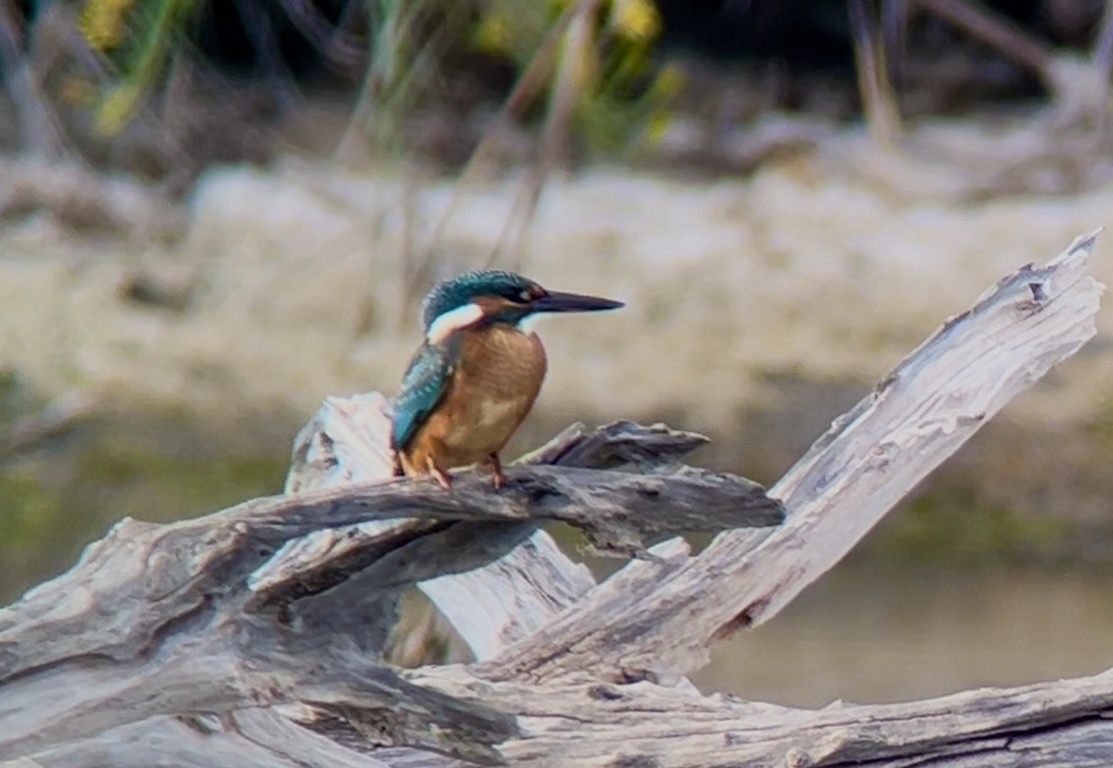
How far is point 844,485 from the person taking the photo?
2.77 metres

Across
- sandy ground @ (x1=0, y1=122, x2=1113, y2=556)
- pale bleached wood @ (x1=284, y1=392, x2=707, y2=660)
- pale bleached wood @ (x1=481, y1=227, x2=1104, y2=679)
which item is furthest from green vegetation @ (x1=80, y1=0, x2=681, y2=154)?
pale bleached wood @ (x1=481, y1=227, x2=1104, y2=679)

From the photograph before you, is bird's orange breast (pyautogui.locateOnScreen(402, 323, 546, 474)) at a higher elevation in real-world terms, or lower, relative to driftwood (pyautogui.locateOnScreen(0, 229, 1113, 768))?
higher

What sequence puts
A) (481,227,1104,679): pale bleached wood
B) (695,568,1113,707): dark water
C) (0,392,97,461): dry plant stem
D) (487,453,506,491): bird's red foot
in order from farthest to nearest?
(0,392,97,461): dry plant stem
(695,568,1113,707): dark water
(481,227,1104,679): pale bleached wood
(487,453,506,491): bird's red foot

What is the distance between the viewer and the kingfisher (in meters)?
2.39

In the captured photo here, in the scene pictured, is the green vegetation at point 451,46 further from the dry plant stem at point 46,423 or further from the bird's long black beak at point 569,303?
the bird's long black beak at point 569,303

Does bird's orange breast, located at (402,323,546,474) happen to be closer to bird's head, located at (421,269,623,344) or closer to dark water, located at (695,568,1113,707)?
bird's head, located at (421,269,623,344)

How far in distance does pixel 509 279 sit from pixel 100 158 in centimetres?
565

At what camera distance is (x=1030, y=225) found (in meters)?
6.62

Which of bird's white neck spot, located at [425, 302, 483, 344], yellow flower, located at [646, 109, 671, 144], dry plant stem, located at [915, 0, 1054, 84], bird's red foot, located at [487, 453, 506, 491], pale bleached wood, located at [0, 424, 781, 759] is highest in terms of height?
dry plant stem, located at [915, 0, 1054, 84]

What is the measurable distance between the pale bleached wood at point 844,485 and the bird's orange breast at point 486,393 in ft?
1.28

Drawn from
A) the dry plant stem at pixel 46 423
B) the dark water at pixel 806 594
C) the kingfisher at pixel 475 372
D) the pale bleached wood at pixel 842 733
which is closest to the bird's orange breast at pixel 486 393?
the kingfisher at pixel 475 372

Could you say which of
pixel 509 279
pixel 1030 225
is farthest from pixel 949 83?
pixel 509 279

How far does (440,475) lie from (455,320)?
19cm

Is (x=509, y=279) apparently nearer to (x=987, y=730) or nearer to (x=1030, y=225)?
(x=987, y=730)
